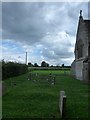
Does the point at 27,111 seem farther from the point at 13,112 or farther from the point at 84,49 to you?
the point at 84,49

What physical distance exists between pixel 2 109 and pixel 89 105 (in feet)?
14.5

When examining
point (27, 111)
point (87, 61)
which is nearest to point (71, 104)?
point (27, 111)

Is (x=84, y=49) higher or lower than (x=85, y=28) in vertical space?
lower

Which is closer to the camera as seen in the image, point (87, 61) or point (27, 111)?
point (27, 111)

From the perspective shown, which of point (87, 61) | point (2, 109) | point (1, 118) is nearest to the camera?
point (1, 118)

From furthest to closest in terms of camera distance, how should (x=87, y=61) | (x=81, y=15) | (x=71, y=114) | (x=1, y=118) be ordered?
(x=81, y=15) < (x=87, y=61) < (x=71, y=114) < (x=1, y=118)

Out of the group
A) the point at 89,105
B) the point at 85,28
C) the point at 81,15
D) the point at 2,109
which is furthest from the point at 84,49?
the point at 2,109

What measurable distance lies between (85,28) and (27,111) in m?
27.8

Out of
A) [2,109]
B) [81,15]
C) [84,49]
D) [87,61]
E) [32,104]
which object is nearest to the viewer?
[2,109]

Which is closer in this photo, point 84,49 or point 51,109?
point 51,109

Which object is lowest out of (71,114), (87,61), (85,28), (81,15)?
(71,114)

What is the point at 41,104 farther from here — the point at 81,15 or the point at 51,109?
the point at 81,15

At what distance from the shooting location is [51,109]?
1135 centimetres

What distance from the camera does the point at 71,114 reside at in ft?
34.3
